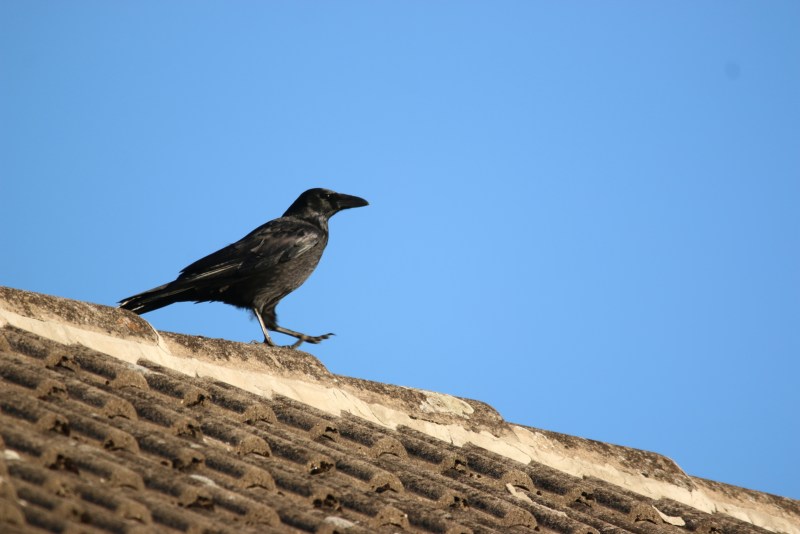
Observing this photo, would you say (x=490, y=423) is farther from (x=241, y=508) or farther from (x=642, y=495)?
(x=241, y=508)

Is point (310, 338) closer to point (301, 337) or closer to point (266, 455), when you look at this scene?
point (301, 337)

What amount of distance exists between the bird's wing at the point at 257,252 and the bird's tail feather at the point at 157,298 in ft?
0.36

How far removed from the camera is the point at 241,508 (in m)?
3.56

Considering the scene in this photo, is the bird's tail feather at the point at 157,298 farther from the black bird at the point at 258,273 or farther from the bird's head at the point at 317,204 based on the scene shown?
the bird's head at the point at 317,204

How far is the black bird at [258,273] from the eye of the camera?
8.11 metres

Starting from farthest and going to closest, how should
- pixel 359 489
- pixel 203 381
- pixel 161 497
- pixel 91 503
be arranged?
1. pixel 203 381
2. pixel 359 489
3. pixel 161 497
4. pixel 91 503

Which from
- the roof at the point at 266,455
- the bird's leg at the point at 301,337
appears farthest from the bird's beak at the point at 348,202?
the roof at the point at 266,455

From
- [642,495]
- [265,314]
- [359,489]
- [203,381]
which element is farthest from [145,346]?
[265,314]

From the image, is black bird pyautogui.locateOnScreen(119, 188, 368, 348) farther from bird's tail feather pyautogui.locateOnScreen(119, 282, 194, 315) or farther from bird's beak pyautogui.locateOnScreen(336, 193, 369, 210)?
bird's beak pyautogui.locateOnScreen(336, 193, 369, 210)

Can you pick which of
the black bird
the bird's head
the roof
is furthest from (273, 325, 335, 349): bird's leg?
the roof

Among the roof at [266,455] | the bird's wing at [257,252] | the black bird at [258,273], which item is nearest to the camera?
the roof at [266,455]

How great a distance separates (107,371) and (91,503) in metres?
1.55

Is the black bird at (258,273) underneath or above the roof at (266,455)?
above

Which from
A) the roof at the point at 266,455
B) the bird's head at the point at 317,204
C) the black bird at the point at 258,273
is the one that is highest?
the bird's head at the point at 317,204
